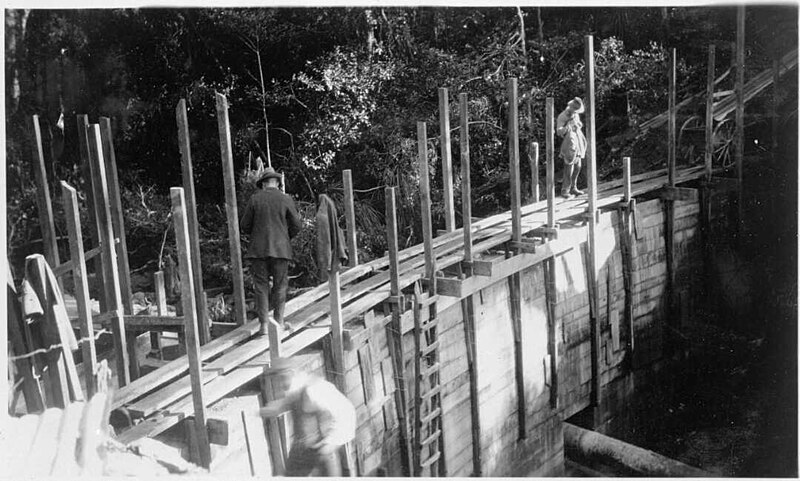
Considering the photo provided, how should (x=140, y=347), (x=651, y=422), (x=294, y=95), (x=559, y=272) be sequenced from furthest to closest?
(x=294, y=95), (x=651, y=422), (x=559, y=272), (x=140, y=347)

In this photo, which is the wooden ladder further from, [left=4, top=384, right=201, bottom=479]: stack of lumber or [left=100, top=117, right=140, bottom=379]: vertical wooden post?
[left=4, top=384, right=201, bottom=479]: stack of lumber

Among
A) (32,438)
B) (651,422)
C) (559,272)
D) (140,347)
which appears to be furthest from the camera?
(651,422)

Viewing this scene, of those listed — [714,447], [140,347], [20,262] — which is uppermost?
[20,262]

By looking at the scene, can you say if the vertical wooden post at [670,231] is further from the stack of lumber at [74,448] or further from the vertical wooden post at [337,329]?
the stack of lumber at [74,448]

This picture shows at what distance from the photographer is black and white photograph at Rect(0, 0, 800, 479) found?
20.4 feet

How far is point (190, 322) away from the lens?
17.9ft

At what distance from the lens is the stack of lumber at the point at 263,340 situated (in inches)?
232

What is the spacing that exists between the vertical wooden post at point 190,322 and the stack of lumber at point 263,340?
24cm

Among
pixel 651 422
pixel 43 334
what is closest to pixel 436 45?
pixel 651 422

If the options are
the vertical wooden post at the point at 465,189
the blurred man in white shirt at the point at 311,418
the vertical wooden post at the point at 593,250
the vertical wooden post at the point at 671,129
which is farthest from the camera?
the vertical wooden post at the point at 671,129

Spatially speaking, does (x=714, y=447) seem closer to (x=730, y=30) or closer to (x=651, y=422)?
(x=651, y=422)

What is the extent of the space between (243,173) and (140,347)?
7.81 meters

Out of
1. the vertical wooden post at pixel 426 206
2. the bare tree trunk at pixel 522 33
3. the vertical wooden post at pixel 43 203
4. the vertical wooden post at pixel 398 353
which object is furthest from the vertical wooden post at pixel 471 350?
the bare tree trunk at pixel 522 33

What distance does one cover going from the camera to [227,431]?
226 inches
